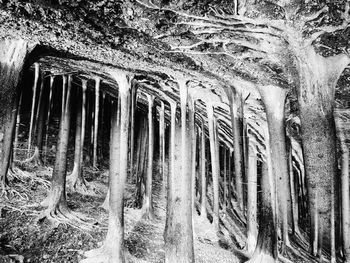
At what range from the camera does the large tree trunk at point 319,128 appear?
11.2ft

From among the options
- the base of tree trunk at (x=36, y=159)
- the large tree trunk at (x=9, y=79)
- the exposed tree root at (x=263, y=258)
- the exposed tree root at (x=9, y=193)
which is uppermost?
the large tree trunk at (x=9, y=79)

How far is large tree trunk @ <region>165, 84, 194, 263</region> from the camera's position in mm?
4062

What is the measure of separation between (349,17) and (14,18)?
14.2 feet

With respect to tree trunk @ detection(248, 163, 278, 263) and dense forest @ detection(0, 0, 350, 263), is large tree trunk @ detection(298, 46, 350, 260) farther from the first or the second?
tree trunk @ detection(248, 163, 278, 263)

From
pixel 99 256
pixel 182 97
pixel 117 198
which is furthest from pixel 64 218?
pixel 182 97

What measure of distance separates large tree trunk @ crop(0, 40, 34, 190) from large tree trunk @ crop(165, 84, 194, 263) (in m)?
2.76

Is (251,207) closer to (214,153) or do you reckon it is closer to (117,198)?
(214,153)

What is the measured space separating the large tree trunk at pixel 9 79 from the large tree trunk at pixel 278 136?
4211 millimetres

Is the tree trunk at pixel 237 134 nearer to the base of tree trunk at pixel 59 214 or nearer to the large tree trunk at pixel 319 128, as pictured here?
the large tree trunk at pixel 319 128

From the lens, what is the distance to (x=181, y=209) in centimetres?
431

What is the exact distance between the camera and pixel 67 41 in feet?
13.3

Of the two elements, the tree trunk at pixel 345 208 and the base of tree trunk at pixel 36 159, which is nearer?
the tree trunk at pixel 345 208

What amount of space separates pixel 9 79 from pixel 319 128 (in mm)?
4512

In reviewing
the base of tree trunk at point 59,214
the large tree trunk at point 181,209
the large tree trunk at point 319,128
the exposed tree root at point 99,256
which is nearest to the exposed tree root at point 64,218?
A: the base of tree trunk at point 59,214
